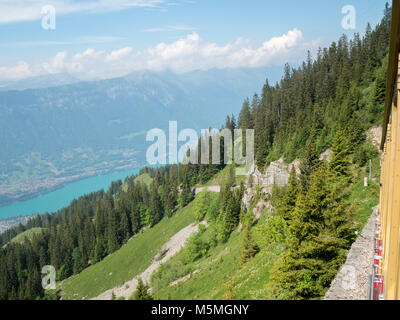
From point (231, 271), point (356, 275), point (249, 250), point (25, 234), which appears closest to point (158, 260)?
point (231, 271)

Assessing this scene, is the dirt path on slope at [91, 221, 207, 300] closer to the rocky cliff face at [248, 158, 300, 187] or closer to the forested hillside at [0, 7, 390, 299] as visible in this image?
the forested hillside at [0, 7, 390, 299]

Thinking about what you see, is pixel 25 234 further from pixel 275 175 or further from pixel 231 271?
pixel 231 271

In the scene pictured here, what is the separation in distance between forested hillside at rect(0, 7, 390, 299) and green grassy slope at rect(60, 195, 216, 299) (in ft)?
17.1

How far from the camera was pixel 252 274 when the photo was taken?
83.0 ft

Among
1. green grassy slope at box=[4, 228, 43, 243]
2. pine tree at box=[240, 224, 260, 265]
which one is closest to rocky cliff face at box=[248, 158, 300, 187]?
pine tree at box=[240, 224, 260, 265]

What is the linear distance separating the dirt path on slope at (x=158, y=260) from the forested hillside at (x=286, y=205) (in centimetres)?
453

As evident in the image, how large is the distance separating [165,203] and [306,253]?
8237 cm

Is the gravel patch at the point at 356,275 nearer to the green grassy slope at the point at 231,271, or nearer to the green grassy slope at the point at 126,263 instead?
the green grassy slope at the point at 231,271

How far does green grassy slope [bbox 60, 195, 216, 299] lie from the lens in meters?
70.9

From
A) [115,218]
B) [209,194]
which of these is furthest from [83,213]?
[209,194]

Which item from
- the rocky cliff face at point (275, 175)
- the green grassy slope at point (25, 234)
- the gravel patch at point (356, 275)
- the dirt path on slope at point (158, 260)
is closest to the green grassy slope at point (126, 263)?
the dirt path on slope at point (158, 260)

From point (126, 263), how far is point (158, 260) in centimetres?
1301

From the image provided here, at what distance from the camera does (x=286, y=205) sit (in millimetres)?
26031
